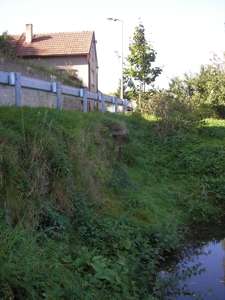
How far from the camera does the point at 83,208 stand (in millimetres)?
7785

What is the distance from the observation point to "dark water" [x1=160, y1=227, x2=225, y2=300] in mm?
7051

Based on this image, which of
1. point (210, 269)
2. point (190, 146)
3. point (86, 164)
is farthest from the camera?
point (190, 146)

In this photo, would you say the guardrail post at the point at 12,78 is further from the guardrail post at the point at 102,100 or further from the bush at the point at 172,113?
the bush at the point at 172,113

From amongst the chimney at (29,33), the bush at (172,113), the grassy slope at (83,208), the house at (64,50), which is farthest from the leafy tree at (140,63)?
the grassy slope at (83,208)

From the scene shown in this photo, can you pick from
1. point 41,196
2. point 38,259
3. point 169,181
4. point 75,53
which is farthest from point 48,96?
point 75,53

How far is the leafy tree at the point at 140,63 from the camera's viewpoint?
114 feet

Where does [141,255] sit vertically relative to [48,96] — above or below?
below

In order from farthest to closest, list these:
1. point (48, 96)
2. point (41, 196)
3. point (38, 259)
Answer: point (48, 96)
point (41, 196)
point (38, 259)

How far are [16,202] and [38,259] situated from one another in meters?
1.46

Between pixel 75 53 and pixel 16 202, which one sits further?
pixel 75 53

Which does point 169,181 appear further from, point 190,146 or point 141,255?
point 141,255

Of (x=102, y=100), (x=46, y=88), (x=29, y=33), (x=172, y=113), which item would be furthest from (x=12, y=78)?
(x=29, y=33)

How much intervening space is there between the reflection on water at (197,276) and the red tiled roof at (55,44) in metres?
31.8

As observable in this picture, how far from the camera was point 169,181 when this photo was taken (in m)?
13.4
